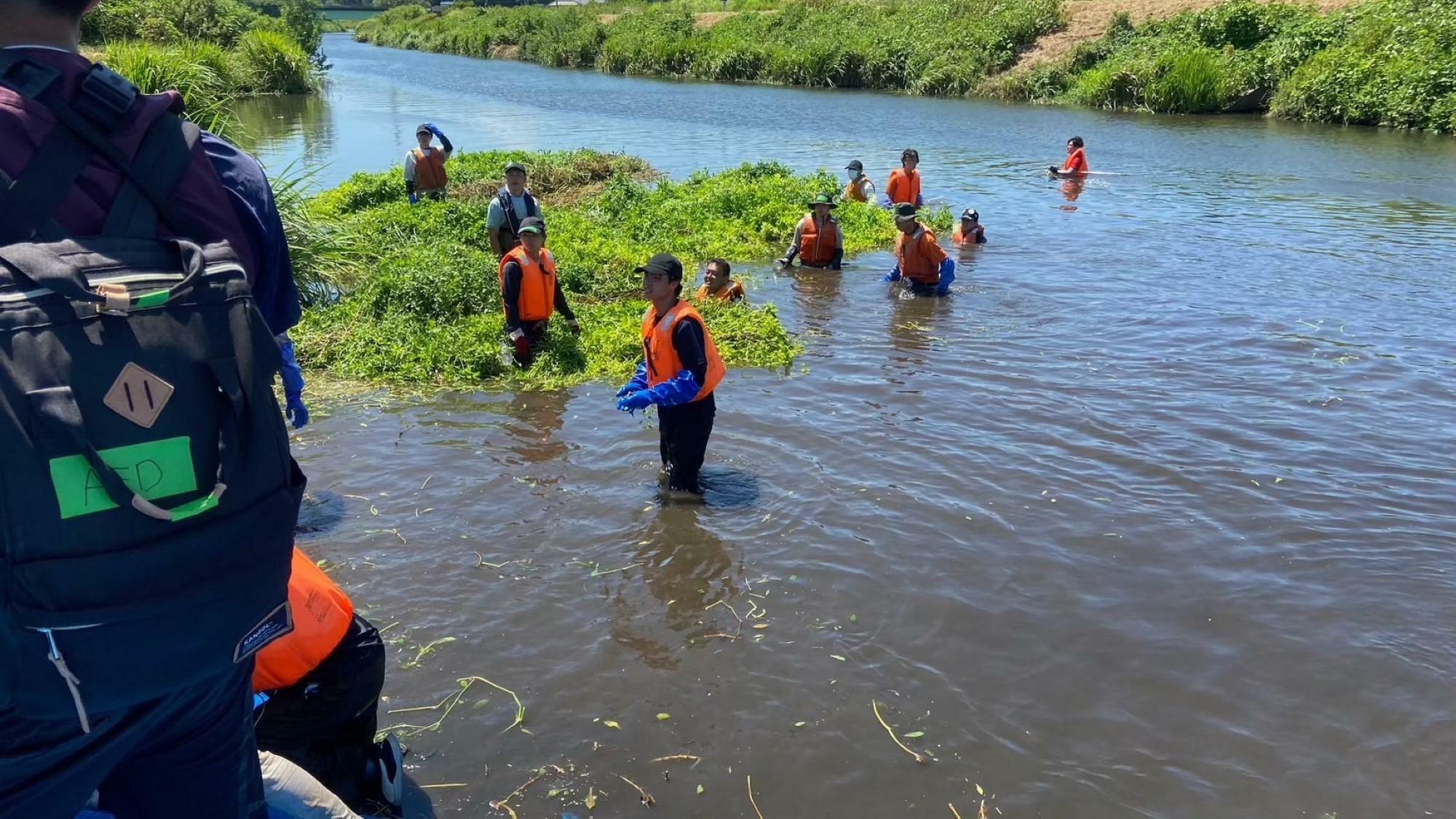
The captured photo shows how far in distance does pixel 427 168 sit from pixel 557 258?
4.02 meters

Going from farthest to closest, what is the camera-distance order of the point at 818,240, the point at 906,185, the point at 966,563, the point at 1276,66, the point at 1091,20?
the point at 1091,20
the point at 1276,66
the point at 906,185
the point at 818,240
the point at 966,563

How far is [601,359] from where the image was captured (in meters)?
9.61

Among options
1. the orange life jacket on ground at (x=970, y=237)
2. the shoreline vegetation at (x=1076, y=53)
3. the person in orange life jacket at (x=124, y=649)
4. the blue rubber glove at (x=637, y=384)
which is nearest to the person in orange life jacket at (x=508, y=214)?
the blue rubber glove at (x=637, y=384)

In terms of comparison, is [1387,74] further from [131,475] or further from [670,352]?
[131,475]

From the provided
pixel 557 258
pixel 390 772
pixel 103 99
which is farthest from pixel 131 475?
pixel 557 258

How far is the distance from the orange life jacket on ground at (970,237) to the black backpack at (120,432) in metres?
13.8

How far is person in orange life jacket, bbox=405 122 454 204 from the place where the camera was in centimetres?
1473

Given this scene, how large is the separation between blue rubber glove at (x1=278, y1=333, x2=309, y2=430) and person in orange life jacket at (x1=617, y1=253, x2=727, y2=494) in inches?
130

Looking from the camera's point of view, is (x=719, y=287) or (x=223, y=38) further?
(x=223, y=38)

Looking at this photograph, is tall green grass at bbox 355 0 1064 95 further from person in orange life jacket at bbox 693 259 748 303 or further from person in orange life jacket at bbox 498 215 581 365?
person in orange life jacket at bbox 498 215 581 365

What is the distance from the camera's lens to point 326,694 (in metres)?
3.62

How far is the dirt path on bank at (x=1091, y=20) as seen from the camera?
38688mm

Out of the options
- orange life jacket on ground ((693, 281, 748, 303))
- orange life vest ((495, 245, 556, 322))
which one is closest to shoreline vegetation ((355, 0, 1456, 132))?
orange life jacket on ground ((693, 281, 748, 303))

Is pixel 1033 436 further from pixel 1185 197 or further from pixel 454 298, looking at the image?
pixel 1185 197
